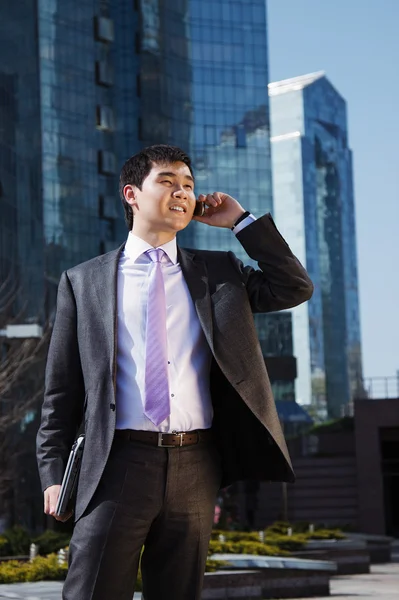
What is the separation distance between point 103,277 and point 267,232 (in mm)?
663

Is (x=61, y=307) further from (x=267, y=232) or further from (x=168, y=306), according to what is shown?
(x=267, y=232)

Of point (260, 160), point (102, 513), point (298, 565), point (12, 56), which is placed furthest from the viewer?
A: point (260, 160)

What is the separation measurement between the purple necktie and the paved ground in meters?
7.30

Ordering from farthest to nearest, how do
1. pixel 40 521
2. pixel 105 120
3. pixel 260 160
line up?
1. pixel 260 160
2. pixel 105 120
3. pixel 40 521

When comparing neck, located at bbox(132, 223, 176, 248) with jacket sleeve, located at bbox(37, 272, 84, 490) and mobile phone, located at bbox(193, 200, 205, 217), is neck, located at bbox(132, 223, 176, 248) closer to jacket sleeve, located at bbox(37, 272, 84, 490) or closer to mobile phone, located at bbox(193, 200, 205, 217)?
mobile phone, located at bbox(193, 200, 205, 217)

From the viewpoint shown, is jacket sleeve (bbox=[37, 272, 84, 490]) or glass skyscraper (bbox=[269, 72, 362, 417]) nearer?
jacket sleeve (bbox=[37, 272, 84, 490])

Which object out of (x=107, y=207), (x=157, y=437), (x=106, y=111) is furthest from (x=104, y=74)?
(x=157, y=437)

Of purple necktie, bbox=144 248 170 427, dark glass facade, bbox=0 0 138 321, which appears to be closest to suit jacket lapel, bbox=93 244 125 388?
purple necktie, bbox=144 248 170 427

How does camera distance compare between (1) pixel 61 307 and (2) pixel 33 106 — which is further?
(2) pixel 33 106

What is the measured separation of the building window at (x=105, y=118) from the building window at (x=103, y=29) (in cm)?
414

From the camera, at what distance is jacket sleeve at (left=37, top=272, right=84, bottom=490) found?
4.64 m

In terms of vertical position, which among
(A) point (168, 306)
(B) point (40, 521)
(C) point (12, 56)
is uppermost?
(C) point (12, 56)

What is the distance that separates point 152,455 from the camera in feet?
14.6

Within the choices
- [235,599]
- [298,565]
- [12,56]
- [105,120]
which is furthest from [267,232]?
[105,120]
